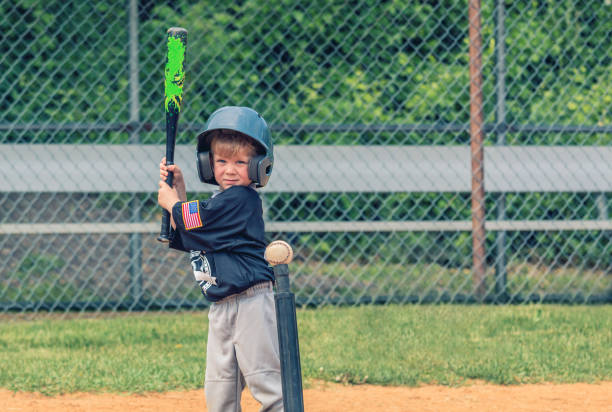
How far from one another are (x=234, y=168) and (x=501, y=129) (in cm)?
313

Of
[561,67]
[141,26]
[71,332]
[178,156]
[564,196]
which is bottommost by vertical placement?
[71,332]

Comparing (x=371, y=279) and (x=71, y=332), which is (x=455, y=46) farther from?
(x=71, y=332)

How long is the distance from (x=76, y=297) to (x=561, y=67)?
360 cm

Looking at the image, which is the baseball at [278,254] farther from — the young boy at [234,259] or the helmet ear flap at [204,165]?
the helmet ear flap at [204,165]

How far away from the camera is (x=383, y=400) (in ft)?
11.7

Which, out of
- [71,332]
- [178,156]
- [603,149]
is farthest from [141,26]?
[603,149]

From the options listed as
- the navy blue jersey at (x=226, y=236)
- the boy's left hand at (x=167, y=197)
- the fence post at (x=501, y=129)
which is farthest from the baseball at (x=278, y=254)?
the fence post at (x=501, y=129)

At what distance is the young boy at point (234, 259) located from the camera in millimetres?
2740

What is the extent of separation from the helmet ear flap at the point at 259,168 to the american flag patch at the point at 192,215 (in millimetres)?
205

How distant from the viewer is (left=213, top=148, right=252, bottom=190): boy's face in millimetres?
2803

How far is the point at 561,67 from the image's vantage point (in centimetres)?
583

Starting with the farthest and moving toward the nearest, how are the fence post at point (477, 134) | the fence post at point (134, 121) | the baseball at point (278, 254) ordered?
the fence post at point (477, 134) < the fence post at point (134, 121) < the baseball at point (278, 254)

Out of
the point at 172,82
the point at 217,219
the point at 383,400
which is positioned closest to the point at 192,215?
the point at 217,219

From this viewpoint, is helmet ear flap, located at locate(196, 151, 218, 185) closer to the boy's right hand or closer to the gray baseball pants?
the boy's right hand
